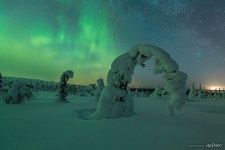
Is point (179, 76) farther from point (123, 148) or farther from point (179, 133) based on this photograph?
point (123, 148)

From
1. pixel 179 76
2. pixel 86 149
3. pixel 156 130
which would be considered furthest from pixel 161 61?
pixel 86 149

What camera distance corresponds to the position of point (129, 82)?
13.7 metres

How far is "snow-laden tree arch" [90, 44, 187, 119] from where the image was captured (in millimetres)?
10383

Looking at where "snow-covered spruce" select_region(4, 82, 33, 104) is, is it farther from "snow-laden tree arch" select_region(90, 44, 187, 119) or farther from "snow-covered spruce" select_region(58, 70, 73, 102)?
"snow-laden tree arch" select_region(90, 44, 187, 119)

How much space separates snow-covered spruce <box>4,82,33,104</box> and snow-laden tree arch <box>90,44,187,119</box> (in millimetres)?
14821

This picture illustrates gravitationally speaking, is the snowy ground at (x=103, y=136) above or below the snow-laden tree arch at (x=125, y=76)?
below

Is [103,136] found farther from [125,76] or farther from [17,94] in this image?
[17,94]

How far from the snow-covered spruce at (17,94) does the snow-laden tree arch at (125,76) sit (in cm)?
1482

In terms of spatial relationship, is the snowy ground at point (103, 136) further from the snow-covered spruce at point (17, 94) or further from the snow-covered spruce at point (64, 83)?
the snow-covered spruce at point (64, 83)

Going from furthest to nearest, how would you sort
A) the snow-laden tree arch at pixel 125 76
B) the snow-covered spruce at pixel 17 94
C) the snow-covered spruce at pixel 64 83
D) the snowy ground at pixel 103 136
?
the snow-covered spruce at pixel 64 83 → the snow-covered spruce at pixel 17 94 → the snow-laden tree arch at pixel 125 76 → the snowy ground at pixel 103 136

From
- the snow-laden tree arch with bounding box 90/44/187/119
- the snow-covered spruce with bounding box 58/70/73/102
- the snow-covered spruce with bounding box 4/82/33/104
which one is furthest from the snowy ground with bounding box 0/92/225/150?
the snow-covered spruce with bounding box 58/70/73/102

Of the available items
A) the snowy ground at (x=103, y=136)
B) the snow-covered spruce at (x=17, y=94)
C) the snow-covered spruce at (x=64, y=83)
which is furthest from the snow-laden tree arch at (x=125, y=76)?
the snow-covered spruce at (x=64, y=83)

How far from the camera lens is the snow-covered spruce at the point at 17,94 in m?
25.1

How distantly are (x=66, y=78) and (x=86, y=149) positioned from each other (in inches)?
1044
